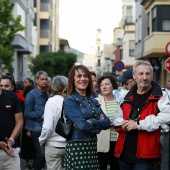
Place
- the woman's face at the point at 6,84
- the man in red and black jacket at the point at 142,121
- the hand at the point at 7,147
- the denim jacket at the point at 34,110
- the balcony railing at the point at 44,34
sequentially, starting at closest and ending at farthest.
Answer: the man in red and black jacket at the point at 142,121, the hand at the point at 7,147, the woman's face at the point at 6,84, the denim jacket at the point at 34,110, the balcony railing at the point at 44,34

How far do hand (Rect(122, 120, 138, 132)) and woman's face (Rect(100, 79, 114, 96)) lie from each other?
2390 millimetres

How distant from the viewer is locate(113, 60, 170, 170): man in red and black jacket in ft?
17.6

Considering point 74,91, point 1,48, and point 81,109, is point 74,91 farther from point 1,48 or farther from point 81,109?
point 1,48

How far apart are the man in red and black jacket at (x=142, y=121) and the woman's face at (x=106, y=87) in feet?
6.82

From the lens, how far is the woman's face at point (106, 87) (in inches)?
310

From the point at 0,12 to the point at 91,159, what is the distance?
2026 cm

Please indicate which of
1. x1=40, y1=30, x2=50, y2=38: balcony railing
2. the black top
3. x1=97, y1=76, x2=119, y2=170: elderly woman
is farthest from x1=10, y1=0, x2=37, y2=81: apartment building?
the black top

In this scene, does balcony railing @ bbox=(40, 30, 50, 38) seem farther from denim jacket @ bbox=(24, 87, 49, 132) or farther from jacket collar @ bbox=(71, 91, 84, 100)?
jacket collar @ bbox=(71, 91, 84, 100)

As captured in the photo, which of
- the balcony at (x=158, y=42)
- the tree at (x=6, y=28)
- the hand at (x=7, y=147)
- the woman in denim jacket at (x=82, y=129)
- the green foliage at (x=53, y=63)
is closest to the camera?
the woman in denim jacket at (x=82, y=129)

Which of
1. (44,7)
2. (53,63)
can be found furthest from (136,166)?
(44,7)

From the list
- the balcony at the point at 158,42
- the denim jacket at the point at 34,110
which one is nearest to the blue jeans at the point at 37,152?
the denim jacket at the point at 34,110

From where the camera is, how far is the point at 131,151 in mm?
5566

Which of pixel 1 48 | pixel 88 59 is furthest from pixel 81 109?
pixel 88 59

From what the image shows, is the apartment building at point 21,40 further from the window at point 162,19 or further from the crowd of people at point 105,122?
the crowd of people at point 105,122
